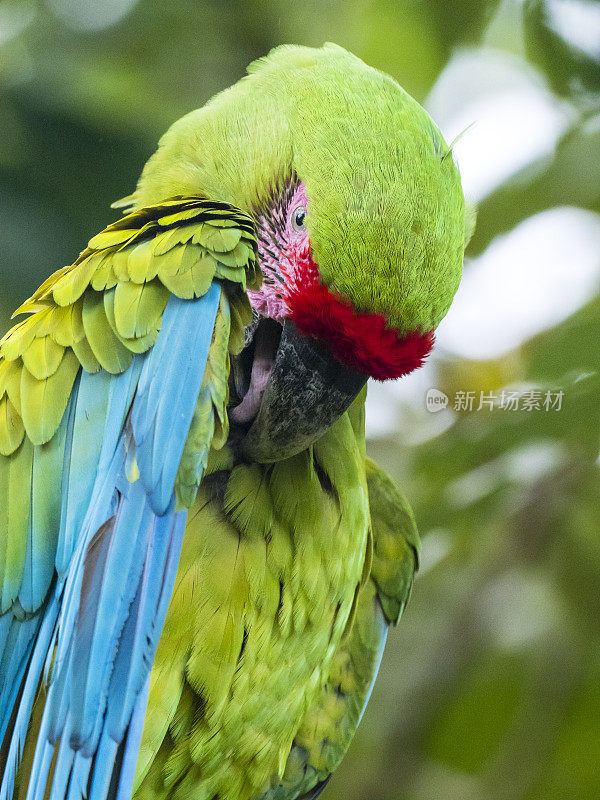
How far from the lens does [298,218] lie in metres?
0.60

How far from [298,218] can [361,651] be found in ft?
1.75

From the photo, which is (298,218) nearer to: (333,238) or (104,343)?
(333,238)

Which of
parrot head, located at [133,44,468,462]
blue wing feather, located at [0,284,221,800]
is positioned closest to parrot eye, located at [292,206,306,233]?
parrot head, located at [133,44,468,462]

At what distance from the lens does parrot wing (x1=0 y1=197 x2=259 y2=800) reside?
0.50 m

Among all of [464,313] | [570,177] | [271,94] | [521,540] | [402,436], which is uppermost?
[271,94]

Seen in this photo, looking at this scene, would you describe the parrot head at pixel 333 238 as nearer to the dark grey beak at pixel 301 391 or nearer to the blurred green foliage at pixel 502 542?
the dark grey beak at pixel 301 391

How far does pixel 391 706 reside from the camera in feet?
3.38

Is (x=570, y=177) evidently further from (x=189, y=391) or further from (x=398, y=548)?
(x=189, y=391)

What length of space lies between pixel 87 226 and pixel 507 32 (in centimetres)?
65

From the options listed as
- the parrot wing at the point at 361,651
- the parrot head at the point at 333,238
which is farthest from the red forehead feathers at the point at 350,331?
the parrot wing at the point at 361,651

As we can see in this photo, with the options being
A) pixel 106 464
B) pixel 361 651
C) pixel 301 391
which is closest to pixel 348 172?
pixel 301 391

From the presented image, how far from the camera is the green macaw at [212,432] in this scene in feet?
1.65

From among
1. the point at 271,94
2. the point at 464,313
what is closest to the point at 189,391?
the point at 271,94

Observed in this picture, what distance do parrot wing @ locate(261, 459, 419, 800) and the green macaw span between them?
0.35 ft
